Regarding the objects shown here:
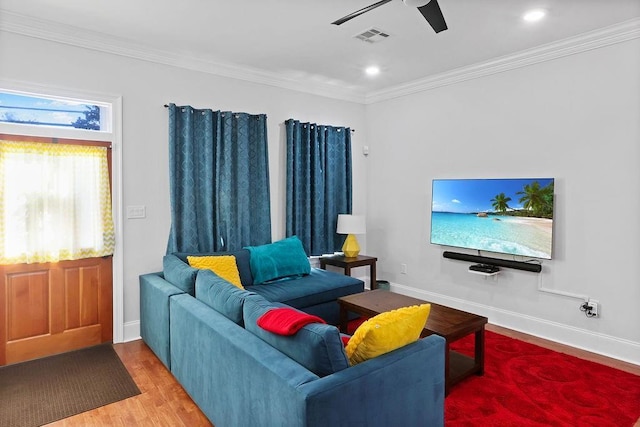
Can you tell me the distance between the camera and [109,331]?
3717mm

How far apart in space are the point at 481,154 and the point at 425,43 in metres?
1.41

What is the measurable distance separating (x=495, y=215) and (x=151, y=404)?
352 cm

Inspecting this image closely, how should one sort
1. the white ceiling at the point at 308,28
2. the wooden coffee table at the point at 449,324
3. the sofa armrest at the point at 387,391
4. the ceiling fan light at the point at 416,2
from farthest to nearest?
the white ceiling at the point at 308,28 → the wooden coffee table at the point at 449,324 → the ceiling fan light at the point at 416,2 → the sofa armrest at the point at 387,391

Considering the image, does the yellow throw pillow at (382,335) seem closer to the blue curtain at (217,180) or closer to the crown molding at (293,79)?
the blue curtain at (217,180)

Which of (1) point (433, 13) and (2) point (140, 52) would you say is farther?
(2) point (140, 52)

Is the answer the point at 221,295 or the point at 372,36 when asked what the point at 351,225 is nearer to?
the point at 372,36

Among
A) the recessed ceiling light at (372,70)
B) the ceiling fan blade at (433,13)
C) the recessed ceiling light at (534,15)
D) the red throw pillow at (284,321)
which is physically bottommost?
the red throw pillow at (284,321)

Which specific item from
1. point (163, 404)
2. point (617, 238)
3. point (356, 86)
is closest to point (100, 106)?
point (163, 404)

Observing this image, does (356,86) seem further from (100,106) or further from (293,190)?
(100,106)

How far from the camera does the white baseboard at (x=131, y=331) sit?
379cm

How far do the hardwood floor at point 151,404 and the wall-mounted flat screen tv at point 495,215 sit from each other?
112cm

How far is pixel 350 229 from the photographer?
5.05 metres

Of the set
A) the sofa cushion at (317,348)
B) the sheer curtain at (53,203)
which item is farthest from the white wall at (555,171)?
the sheer curtain at (53,203)

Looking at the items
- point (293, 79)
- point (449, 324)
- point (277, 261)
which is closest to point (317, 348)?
point (449, 324)
